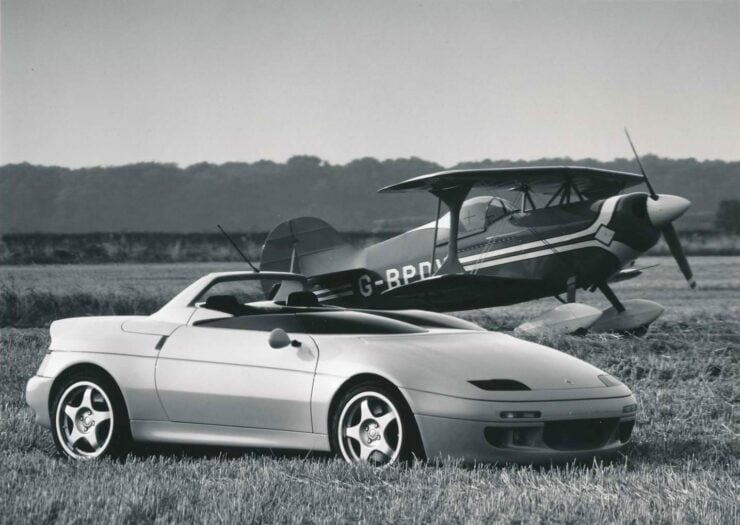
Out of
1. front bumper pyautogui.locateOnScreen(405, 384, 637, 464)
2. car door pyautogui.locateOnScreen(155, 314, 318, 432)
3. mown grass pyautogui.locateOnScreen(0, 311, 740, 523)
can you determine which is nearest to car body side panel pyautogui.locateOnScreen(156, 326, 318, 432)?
car door pyautogui.locateOnScreen(155, 314, 318, 432)

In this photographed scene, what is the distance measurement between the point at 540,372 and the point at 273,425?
5.38 ft

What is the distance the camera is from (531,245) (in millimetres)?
18688

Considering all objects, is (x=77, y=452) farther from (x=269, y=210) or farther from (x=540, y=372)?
(x=269, y=210)

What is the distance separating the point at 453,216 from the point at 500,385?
12619 millimetres

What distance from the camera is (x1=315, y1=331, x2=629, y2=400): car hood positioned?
21.4ft

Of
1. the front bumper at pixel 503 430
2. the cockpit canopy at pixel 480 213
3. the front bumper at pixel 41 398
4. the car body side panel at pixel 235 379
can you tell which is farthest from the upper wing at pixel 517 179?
the front bumper at pixel 503 430

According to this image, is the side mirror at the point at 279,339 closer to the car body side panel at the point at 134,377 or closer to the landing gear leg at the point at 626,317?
the car body side panel at the point at 134,377

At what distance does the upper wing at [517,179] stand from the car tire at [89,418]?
1094 centimetres

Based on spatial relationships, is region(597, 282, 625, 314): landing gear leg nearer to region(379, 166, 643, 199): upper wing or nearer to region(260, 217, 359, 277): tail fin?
region(379, 166, 643, 199): upper wing

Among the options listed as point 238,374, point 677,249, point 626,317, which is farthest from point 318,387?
point 677,249

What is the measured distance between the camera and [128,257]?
173 feet

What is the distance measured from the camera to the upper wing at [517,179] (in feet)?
61.4

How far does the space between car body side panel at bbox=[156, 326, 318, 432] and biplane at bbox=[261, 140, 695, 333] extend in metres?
9.97

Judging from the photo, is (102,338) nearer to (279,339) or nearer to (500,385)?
(279,339)
